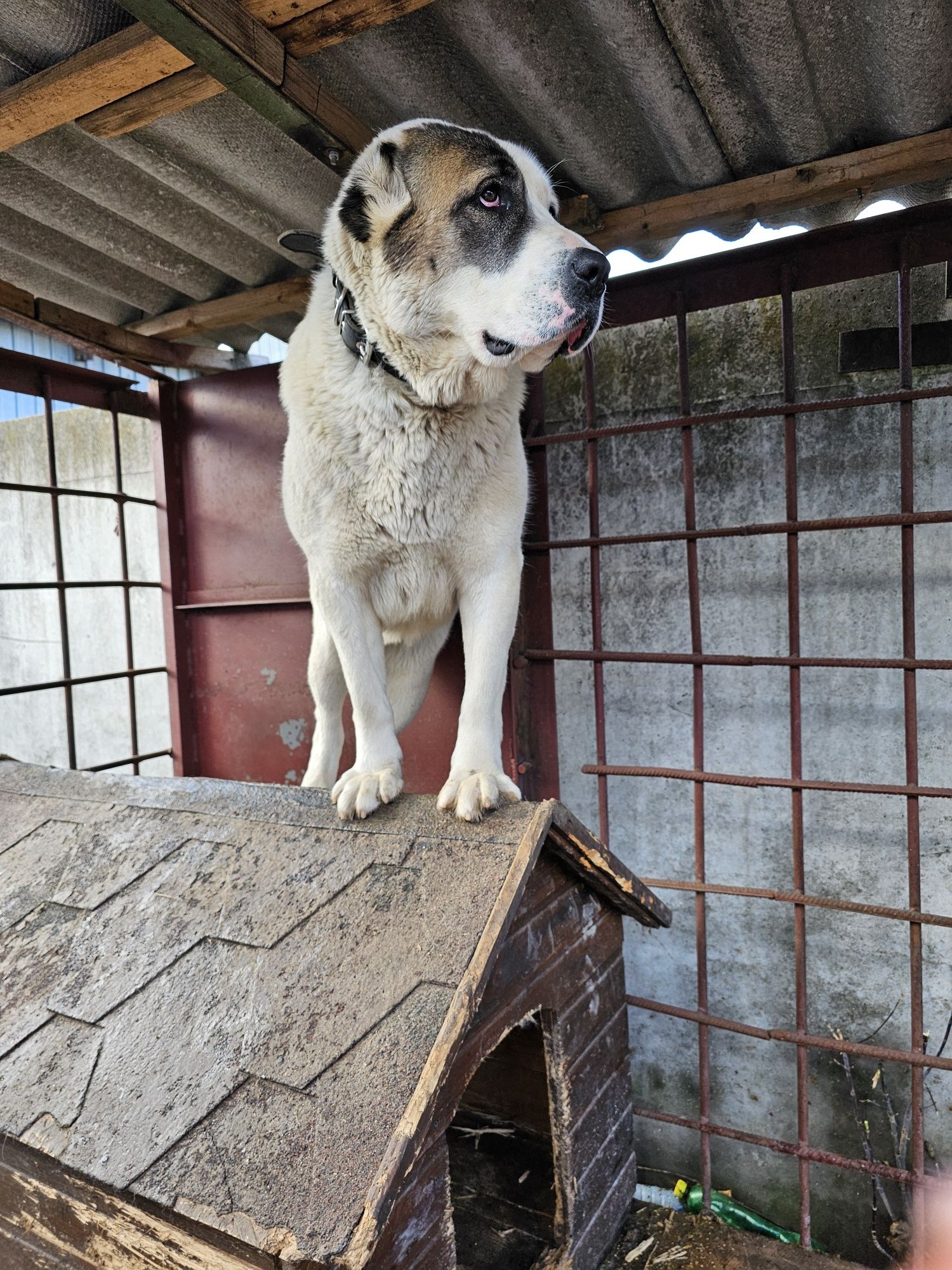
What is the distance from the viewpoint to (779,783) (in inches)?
95.4

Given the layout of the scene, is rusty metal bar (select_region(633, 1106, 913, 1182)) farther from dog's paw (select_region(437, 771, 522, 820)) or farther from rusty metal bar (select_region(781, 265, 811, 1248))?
dog's paw (select_region(437, 771, 522, 820))

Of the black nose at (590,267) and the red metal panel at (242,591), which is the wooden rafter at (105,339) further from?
the black nose at (590,267)

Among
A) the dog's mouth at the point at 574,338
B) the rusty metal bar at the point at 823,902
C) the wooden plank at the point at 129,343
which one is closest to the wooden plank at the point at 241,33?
the dog's mouth at the point at 574,338

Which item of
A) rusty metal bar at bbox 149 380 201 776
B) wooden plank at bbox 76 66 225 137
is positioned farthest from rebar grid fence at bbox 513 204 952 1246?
rusty metal bar at bbox 149 380 201 776

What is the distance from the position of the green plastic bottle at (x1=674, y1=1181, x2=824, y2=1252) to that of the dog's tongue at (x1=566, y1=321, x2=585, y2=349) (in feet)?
9.80

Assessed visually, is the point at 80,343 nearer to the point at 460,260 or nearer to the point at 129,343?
the point at 129,343

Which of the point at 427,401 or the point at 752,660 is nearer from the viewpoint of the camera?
the point at 427,401

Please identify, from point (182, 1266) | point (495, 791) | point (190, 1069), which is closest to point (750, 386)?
point (495, 791)

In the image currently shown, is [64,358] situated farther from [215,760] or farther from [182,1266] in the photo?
[182,1266]

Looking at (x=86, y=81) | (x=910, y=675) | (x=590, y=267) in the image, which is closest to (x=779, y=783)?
(x=910, y=675)

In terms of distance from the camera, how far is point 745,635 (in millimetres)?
2941

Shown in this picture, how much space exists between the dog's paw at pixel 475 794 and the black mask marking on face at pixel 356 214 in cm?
136

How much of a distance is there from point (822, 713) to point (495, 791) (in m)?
1.75

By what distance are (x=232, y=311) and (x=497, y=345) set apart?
1.82 m
